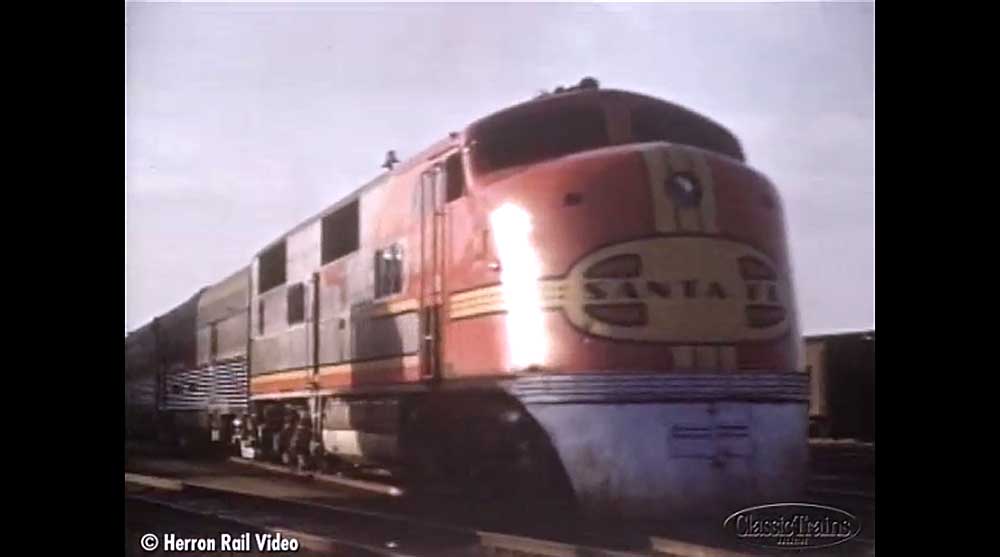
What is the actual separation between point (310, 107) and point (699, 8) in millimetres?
1440

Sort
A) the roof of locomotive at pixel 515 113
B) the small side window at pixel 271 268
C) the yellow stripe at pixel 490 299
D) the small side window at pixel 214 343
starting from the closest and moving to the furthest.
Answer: the yellow stripe at pixel 490 299
the roof of locomotive at pixel 515 113
the small side window at pixel 271 268
the small side window at pixel 214 343

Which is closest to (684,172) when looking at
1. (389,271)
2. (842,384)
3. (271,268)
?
(842,384)

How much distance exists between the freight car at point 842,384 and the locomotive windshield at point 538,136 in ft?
3.52

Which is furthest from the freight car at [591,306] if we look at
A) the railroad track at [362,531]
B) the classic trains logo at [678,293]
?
the railroad track at [362,531]

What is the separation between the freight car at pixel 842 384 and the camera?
189 inches

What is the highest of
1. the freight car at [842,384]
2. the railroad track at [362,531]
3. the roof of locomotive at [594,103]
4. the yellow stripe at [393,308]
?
the roof of locomotive at [594,103]

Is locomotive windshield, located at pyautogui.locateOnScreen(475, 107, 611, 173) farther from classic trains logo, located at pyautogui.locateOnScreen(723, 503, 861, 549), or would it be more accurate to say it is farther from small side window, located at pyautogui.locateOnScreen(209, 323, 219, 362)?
classic trains logo, located at pyautogui.locateOnScreen(723, 503, 861, 549)

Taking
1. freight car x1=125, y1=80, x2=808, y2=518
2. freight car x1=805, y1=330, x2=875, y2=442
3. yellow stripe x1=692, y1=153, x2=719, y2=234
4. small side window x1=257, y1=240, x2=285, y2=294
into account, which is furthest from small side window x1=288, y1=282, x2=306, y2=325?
freight car x1=805, y1=330, x2=875, y2=442

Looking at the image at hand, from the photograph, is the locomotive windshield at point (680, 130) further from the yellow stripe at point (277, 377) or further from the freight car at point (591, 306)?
the yellow stripe at point (277, 377)

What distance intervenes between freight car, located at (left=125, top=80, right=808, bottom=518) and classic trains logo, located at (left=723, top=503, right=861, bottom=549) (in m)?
0.06
